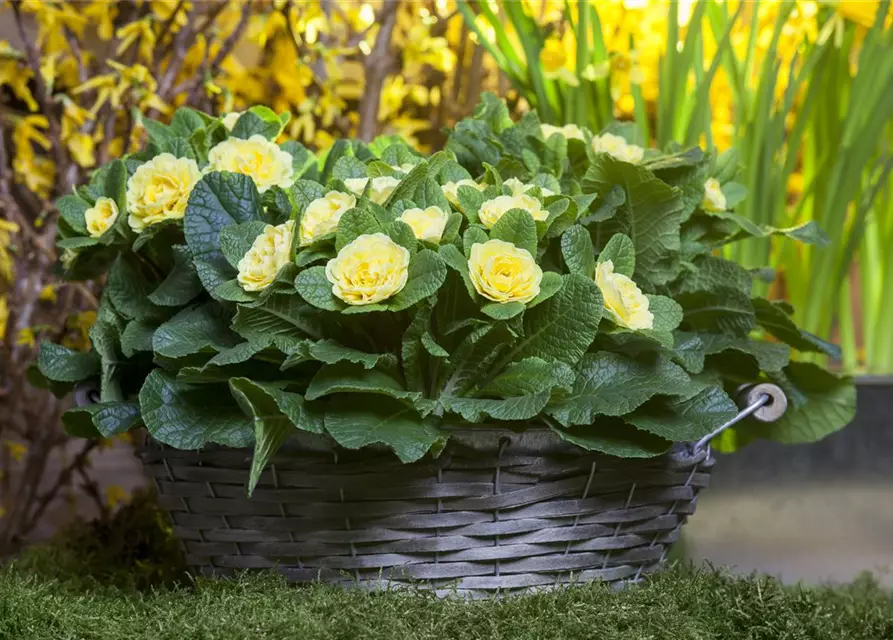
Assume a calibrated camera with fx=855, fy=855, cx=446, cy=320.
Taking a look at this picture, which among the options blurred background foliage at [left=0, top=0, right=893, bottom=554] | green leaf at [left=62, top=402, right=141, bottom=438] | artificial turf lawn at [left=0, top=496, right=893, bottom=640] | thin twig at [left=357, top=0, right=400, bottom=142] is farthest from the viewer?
thin twig at [left=357, top=0, right=400, bottom=142]

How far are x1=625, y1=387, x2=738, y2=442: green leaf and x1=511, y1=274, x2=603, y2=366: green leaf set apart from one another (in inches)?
2.6

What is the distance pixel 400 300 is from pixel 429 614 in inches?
7.9

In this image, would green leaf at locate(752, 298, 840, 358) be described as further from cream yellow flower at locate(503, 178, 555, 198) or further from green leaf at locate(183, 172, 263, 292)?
green leaf at locate(183, 172, 263, 292)

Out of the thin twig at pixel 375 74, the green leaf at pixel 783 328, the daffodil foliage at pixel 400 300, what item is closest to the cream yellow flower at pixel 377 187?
the daffodil foliage at pixel 400 300

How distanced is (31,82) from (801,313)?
1.01 m

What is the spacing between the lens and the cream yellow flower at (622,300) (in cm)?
59

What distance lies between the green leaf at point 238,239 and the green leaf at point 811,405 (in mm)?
467

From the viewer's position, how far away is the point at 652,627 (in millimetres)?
541

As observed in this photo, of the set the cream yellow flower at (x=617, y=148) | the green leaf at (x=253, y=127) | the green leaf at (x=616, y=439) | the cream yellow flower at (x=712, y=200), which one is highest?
the green leaf at (x=253, y=127)

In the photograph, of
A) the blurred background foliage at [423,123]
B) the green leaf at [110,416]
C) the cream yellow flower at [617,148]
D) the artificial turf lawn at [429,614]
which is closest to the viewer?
the artificial turf lawn at [429,614]

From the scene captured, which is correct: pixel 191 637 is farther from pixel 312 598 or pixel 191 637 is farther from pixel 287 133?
pixel 287 133

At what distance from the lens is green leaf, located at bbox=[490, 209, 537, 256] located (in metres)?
0.58

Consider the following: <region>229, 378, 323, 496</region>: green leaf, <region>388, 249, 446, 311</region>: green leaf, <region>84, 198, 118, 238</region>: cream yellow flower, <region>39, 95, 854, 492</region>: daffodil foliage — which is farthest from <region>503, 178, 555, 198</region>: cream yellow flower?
<region>84, 198, 118, 238</region>: cream yellow flower

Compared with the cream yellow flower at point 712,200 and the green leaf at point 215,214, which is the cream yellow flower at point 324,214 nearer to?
the green leaf at point 215,214
